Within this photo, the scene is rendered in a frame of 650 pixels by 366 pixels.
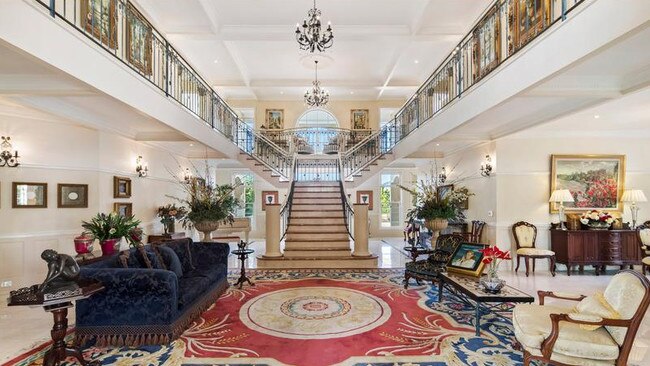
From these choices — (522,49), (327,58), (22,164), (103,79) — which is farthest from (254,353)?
(327,58)

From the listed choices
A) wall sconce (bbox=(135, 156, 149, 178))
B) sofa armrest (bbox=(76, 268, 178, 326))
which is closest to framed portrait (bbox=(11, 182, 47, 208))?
wall sconce (bbox=(135, 156, 149, 178))

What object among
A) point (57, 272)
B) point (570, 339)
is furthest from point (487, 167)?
point (57, 272)

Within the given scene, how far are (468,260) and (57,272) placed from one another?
4.89m

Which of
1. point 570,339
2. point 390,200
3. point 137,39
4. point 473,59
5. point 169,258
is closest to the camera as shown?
point 570,339

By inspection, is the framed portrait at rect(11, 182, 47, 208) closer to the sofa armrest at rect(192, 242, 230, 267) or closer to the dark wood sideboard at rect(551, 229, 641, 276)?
the sofa armrest at rect(192, 242, 230, 267)

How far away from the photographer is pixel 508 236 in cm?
755

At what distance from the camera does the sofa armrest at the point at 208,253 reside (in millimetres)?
5742

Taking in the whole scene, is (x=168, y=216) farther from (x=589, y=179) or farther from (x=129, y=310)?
(x=589, y=179)

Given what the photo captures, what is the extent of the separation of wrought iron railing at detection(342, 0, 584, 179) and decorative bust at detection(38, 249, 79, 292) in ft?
17.5

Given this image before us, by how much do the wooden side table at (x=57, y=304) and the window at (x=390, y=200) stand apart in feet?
37.8

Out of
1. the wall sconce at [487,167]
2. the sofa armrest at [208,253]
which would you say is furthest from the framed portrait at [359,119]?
the sofa armrest at [208,253]

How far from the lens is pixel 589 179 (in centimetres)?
752

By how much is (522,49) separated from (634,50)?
1039 millimetres

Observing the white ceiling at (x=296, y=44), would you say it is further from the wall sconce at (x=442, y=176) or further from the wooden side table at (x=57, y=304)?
the wooden side table at (x=57, y=304)
